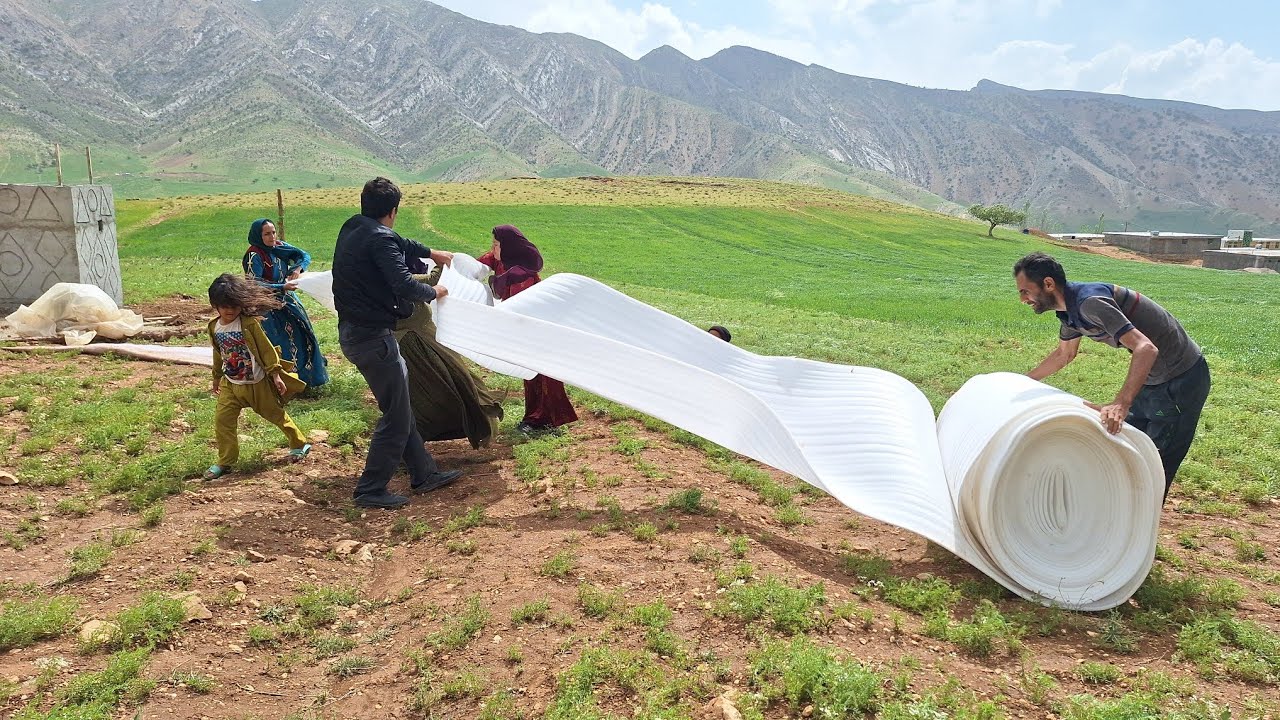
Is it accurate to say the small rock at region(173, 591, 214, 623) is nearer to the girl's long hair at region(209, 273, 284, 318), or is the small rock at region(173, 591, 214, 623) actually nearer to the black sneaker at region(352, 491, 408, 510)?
the black sneaker at region(352, 491, 408, 510)

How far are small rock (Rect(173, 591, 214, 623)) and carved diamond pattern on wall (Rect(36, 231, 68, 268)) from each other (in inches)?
467

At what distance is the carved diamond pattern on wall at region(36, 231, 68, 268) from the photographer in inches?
518

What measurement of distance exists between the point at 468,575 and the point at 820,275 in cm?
2951

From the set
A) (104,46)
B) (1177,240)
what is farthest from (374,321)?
(104,46)

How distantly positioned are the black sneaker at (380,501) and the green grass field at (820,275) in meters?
6.75

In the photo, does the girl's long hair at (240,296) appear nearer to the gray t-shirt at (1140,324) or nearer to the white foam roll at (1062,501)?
the white foam roll at (1062,501)

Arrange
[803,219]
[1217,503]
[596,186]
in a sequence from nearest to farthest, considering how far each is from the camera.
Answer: [1217,503], [803,219], [596,186]

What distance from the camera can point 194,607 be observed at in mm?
4227

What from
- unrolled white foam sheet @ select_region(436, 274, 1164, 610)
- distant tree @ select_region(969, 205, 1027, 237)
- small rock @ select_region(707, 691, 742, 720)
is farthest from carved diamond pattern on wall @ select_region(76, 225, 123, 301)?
distant tree @ select_region(969, 205, 1027, 237)

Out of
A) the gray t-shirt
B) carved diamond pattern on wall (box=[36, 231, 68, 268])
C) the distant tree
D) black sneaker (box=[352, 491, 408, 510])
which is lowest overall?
black sneaker (box=[352, 491, 408, 510])

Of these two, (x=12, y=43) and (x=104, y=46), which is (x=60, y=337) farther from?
(x=104, y=46)

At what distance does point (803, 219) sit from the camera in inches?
2425

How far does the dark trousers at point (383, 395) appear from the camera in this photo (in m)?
5.67

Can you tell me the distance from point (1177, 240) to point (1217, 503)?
8517cm
